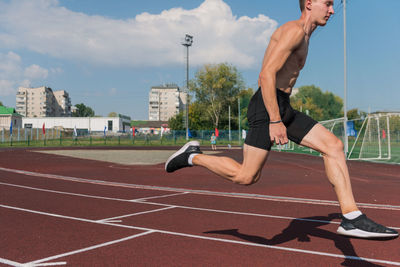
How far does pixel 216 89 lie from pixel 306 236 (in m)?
67.2

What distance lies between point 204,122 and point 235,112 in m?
6.54

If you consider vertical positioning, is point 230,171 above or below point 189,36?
below

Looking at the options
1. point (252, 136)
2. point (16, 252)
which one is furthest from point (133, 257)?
point (252, 136)

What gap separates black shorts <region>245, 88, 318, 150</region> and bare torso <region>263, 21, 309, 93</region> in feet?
0.29

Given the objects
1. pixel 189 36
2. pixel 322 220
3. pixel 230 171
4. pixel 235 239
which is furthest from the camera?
pixel 189 36

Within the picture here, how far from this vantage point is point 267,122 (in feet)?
11.3

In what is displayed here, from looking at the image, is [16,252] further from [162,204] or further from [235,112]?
[235,112]

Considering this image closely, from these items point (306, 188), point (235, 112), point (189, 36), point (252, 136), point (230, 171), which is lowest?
point (306, 188)

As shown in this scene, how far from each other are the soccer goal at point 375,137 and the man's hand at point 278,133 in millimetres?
18526

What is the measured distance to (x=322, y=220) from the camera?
563cm

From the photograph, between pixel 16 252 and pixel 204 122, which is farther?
pixel 204 122

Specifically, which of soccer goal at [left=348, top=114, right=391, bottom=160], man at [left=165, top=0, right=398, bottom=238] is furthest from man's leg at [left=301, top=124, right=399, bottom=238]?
soccer goal at [left=348, top=114, right=391, bottom=160]

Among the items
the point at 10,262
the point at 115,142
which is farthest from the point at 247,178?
the point at 115,142

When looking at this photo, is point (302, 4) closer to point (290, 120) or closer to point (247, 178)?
point (290, 120)
